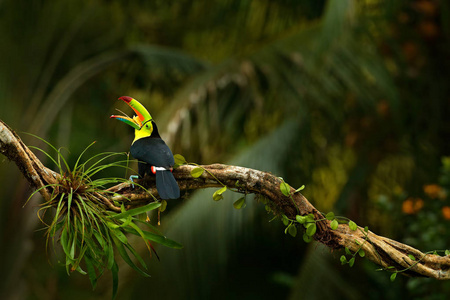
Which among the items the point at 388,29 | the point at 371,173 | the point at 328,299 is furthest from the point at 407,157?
the point at 328,299

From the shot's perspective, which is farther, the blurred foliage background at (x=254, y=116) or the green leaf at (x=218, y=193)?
the blurred foliage background at (x=254, y=116)

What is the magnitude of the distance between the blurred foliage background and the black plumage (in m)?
1.95

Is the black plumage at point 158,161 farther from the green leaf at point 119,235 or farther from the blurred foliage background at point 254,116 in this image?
the blurred foliage background at point 254,116

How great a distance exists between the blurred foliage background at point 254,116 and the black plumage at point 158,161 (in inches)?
76.7

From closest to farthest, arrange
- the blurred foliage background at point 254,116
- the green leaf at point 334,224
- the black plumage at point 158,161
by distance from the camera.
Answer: the black plumage at point 158,161
the green leaf at point 334,224
the blurred foliage background at point 254,116

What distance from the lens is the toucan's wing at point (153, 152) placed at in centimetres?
185

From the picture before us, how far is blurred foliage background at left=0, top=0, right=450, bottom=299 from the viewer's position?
410 centimetres

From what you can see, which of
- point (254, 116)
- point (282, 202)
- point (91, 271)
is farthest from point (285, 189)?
point (254, 116)

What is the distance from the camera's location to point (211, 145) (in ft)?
14.6

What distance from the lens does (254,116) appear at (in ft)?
15.5

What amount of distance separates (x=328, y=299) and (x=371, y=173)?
1.20m

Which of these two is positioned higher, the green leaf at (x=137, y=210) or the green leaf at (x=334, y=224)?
the green leaf at (x=137, y=210)

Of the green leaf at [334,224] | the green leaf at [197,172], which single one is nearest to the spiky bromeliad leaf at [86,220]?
the green leaf at [197,172]

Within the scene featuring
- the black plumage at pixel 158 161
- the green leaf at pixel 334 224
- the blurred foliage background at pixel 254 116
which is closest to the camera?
the black plumage at pixel 158 161
